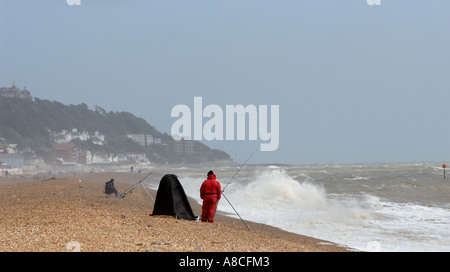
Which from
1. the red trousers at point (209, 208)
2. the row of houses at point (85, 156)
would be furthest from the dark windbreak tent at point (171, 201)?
the row of houses at point (85, 156)

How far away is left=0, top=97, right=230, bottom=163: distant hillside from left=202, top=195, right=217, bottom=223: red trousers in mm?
124305

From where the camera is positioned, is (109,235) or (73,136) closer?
(109,235)

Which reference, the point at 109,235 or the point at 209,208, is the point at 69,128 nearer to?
the point at 209,208

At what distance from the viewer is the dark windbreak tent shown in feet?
37.2

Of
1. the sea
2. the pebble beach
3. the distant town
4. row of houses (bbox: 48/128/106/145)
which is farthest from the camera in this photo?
row of houses (bbox: 48/128/106/145)

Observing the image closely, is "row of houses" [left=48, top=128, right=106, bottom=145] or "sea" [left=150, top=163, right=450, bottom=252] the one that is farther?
"row of houses" [left=48, top=128, right=106, bottom=145]

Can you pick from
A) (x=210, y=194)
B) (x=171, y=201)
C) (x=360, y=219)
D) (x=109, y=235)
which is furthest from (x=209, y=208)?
(x=360, y=219)

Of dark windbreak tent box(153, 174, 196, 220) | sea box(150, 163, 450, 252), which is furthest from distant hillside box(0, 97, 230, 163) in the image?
dark windbreak tent box(153, 174, 196, 220)

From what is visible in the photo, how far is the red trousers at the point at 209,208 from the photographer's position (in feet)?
37.0

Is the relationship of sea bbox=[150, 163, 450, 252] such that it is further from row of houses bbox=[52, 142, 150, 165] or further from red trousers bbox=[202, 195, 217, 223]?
row of houses bbox=[52, 142, 150, 165]

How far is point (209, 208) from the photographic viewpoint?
11.4 metres

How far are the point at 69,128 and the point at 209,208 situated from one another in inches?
6555
